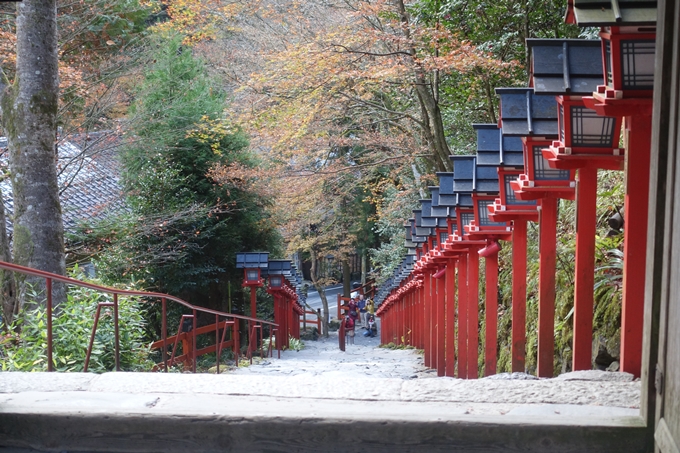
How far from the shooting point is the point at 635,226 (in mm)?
4492

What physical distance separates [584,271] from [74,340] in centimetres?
493

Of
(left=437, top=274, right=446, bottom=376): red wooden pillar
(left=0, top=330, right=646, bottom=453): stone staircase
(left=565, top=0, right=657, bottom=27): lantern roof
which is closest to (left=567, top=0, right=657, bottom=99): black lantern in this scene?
(left=565, top=0, right=657, bottom=27): lantern roof

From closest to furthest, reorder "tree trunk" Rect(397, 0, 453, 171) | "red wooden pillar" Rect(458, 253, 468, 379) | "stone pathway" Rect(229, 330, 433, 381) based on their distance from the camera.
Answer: "red wooden pillar" Rect(458, 253, 468, 379) < "stone pathway" Rect(229, 330, 433, 381) < "tree trunk" Rect(397, 0, 453, 171)

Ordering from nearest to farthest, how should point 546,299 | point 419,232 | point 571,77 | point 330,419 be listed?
point 330,419 < point 571,77 < point 546,299 < point 419,232

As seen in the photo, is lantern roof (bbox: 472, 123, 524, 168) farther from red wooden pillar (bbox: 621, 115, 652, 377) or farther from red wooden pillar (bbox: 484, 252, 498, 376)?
red wooden pillar (bbox: 621, 115, 652, 377)

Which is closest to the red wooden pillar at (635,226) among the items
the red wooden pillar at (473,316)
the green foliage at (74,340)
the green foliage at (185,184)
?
the green foliage at (74,340)

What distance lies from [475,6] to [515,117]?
20.6 ft

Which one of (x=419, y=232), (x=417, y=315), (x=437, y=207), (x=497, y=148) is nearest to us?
(x=497, y=148)

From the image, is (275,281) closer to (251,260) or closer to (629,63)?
(251,260)

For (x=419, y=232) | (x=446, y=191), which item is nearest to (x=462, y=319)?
(x=446, y=191)

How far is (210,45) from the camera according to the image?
24469 millimetres

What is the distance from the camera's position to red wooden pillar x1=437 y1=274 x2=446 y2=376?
12.5 meters

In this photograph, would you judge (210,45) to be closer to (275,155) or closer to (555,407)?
(275,155)

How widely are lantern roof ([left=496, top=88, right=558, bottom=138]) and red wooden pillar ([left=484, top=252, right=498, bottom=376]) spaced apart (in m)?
3.43
